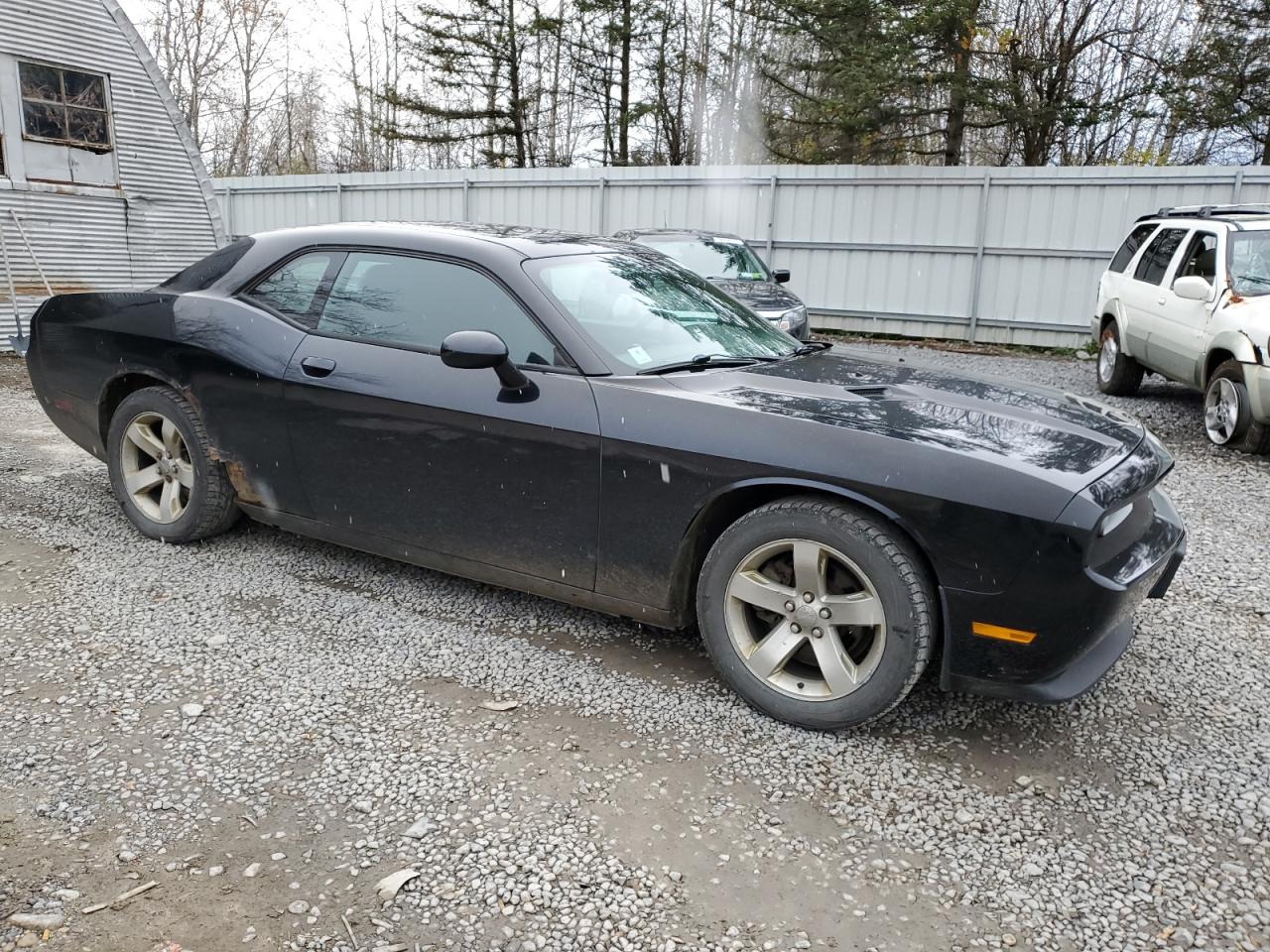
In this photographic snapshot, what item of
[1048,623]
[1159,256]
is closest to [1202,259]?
[1159,256]

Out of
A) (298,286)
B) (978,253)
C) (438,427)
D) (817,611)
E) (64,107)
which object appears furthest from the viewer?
(978,253)

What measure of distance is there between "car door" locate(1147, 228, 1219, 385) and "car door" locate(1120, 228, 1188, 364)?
0.30 feet

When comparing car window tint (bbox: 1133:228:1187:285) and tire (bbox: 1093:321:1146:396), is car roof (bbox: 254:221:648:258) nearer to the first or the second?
car window tint (bbox: 1133:228:1187:285)

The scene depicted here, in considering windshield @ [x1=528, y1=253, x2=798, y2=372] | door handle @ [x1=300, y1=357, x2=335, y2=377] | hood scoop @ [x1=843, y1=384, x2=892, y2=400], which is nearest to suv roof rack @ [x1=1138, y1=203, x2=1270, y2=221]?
windshield @ [x1=528, y1=253, x2=798, y2=372]

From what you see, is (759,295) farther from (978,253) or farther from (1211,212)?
(978,253)

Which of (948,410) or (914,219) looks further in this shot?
(914,219)

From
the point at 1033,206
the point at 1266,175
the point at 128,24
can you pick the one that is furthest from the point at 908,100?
the point at 128,24

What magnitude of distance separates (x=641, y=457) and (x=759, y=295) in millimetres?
6867

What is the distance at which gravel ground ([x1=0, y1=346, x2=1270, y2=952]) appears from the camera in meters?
2.18

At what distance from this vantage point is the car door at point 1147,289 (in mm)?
8438

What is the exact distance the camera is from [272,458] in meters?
4.01

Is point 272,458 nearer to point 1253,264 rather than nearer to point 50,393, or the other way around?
point 50,393

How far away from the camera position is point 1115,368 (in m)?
9.35

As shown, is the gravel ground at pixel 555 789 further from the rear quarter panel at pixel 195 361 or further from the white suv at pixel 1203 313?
the white suv at pixel 1203 313
